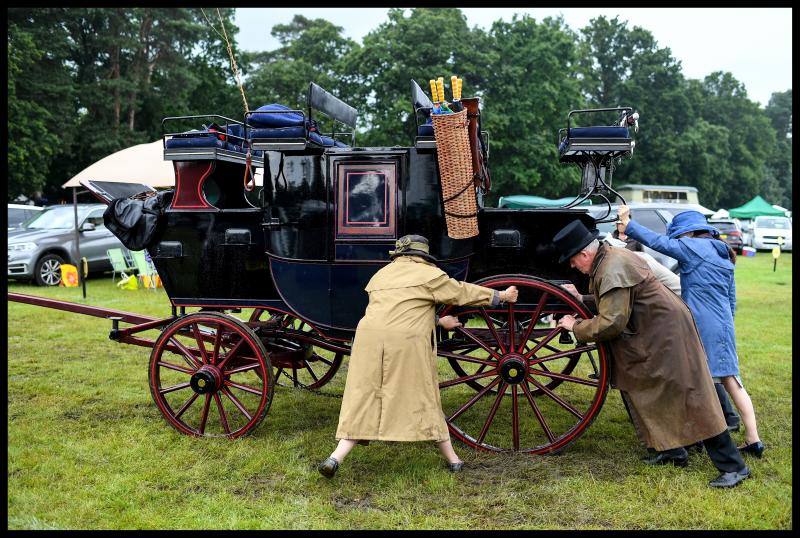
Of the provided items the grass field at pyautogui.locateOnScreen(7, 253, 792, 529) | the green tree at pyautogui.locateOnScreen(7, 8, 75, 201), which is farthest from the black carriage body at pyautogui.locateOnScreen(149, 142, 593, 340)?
the green tree at pyautogui.locateOnScreen(7, 8, 75, 201)

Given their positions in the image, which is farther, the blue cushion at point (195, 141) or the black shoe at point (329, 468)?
the blue cushion at point (195, 141)

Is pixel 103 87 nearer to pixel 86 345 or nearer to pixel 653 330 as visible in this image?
pixel 86 345

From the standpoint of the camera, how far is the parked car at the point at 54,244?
13312mm

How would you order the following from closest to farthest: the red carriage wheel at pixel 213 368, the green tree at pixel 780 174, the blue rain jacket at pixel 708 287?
the blue rain jacket at pixel 708 287 < the red carriage wheel at pixel 213 368 < the green tree at pixel 780 174

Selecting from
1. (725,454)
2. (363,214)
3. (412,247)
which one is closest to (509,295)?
(412,247)

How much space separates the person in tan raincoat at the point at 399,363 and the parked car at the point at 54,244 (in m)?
11.3

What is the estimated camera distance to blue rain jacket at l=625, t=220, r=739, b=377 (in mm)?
4695

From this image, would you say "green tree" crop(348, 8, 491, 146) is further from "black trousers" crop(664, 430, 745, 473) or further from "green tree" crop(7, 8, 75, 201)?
"black trousers" crop(664, 430, 745, 473)

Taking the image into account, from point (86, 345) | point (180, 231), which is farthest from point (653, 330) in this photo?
point (86, 345)

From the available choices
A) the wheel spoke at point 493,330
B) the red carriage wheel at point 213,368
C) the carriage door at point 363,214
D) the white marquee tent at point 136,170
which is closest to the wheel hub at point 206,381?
the red carriage wheel at point 213,368

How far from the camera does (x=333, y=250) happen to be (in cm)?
486

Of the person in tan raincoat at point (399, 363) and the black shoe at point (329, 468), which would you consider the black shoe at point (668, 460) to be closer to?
the person in tan raincoat at point (399, 363)

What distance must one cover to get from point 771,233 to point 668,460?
89.0ft
